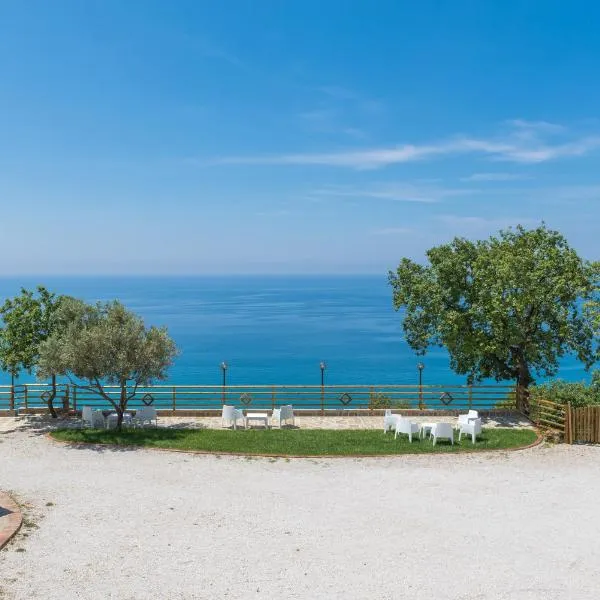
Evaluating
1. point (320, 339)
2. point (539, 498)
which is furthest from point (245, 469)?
point (320, 339)

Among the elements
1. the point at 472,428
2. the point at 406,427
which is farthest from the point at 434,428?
the point at 472,428

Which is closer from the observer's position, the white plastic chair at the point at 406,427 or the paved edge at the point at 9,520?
the paved edge at the point at 9,520

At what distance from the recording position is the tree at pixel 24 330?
68.4 feet

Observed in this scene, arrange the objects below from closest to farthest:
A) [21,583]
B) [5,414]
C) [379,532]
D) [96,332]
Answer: [21,583] < [379,532] < [96,332] < [5,414]

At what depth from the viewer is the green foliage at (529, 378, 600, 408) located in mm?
22388

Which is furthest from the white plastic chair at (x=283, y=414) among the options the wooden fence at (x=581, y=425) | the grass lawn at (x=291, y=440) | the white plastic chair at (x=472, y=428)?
the wooden fence at (x=581, y=425)

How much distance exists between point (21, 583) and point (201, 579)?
114 inches

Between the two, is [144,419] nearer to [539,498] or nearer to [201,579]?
[201,579]

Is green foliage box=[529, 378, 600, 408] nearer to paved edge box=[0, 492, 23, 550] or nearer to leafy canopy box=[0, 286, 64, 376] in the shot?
paved edge box=[0, 492, 23, 550]

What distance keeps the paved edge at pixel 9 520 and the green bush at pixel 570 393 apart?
703 inches

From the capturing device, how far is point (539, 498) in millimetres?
13625

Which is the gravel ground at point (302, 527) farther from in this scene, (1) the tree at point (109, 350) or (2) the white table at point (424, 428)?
(1) the tree at point (109, 350)

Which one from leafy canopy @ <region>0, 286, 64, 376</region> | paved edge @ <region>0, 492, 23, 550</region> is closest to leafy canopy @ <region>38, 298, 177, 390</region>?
leafy canopy @ <region>0, 286, 64, 376</region>

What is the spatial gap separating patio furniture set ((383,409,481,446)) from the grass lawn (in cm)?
24
